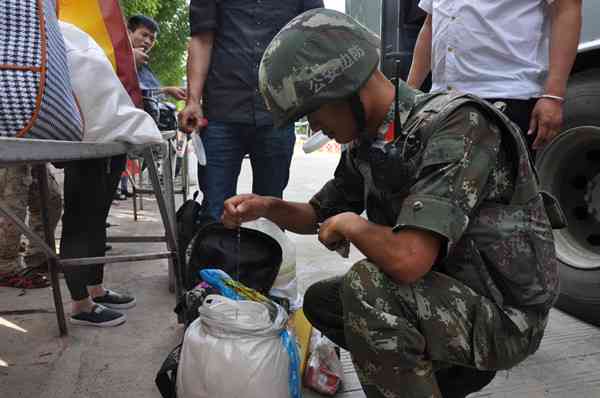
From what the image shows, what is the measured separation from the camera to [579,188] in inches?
93.7

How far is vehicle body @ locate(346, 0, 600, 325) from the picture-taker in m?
2.16

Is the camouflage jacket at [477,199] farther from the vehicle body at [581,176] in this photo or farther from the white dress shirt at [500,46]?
the vehicle body at [581,176]

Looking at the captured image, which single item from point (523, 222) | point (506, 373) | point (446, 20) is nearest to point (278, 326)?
point (523, 222)

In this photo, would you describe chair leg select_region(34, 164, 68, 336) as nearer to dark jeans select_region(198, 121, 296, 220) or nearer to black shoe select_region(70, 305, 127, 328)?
black shoe select_region(70, 305, 127, 328)

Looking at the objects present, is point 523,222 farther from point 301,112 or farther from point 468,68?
point 468,68

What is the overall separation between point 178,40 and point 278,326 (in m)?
11.3

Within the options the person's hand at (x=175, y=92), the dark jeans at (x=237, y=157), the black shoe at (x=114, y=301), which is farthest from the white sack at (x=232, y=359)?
the person's hand at (x=175, y=92)

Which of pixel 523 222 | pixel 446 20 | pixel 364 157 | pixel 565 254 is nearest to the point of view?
pixel 523 222

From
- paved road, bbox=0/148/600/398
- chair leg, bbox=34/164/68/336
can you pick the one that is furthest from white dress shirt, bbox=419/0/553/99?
chair leg, bbox=34/164/68/336

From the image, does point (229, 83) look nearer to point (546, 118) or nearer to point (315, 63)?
point (315, 63)

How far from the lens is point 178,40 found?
38.2 ft

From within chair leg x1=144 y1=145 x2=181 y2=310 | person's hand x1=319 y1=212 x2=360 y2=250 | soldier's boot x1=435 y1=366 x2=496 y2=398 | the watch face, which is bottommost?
soldier's boot x1=435 y1=366 x2=496 y2=398

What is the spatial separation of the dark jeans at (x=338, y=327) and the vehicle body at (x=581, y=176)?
114cm

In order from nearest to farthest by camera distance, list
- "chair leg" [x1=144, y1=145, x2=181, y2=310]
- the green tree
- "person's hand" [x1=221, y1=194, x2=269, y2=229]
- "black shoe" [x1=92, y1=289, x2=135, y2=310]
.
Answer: "person's hand" [x1=221, y1=194, x2=269, y2=229] → "chair leg" [x1=144, y1=145, x2=181, y2=310] → "black shoe" [x1=92, y1=289, x2=135, y2=310] → the green tree
